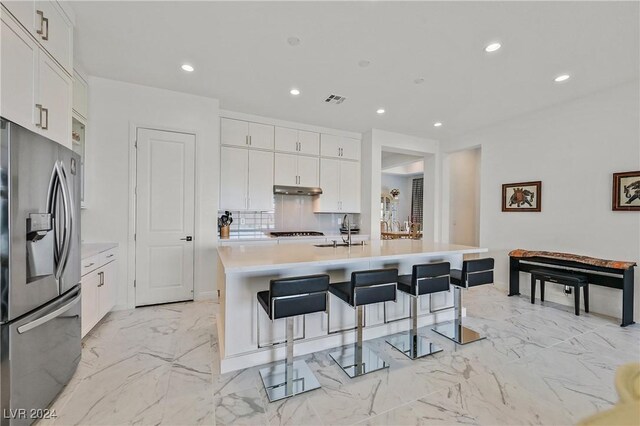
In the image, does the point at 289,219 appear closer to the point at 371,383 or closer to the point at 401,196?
the point at 371,383

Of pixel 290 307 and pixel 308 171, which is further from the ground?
pixel 308 171

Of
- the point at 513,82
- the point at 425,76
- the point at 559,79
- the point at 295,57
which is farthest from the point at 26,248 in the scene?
the point at 559,79

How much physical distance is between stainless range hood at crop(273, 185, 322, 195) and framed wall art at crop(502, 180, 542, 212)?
10.3 ft

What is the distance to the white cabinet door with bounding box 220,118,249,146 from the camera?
13.8 ft

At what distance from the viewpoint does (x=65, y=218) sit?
183 cm

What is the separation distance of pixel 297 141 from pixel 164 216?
2455mm

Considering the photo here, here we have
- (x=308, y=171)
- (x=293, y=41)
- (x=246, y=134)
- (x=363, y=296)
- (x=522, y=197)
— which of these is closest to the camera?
(x=363, y=296)

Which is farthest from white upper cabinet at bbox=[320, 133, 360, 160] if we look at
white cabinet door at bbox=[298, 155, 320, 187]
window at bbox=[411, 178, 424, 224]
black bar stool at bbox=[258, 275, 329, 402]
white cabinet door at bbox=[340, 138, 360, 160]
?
window at bbox=[411, 178, 424, 224]

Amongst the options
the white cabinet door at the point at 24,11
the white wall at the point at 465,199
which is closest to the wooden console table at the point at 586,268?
the white wall at the point at 465,199

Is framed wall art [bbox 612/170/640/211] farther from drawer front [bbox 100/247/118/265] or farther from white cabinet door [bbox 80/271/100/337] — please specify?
drawer front [bbox 100/247/118/265]

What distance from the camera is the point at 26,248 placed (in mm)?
1500

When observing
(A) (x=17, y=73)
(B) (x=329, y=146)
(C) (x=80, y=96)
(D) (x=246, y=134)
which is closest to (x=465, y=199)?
(B) (x=329, y=146)

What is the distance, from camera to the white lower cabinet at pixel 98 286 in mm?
2470

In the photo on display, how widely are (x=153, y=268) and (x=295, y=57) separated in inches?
122
